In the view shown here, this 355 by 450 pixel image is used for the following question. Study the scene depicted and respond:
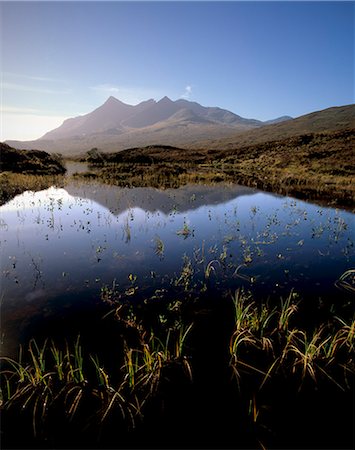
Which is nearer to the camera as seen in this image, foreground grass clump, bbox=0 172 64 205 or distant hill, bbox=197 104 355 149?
foreground grass clump, bbox=0 172 64 205

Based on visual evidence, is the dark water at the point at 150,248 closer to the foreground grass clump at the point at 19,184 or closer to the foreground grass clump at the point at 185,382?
the foreground grass clump at the point at 185,382

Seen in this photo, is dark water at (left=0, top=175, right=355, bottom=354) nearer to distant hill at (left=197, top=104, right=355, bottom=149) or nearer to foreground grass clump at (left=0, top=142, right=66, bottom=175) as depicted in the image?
foreground grass clump at (left=0, top=142, right=66, bottom=175)

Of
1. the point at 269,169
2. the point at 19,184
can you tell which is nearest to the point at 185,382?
the point at 19,184

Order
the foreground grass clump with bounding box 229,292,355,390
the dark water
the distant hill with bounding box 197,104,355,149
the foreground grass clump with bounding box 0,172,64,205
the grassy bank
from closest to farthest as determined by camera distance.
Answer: the foreground grass clump with bounding box 229,292,355,390, the dark water, the foreground grass clump with bounding box 0,172,64,205, the grassy bank, the distant hill with bounding box 197,104,355,149

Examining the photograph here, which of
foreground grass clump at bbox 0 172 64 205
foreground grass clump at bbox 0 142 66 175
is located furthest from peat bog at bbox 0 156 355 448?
foreground grass clump at bbox 0 142 66 175

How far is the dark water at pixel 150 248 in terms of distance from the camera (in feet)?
29.7

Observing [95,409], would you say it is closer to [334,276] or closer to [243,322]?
[243,322]

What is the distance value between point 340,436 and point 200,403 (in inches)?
96.3

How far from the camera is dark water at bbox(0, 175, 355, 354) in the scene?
9055mm

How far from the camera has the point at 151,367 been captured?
578 cm

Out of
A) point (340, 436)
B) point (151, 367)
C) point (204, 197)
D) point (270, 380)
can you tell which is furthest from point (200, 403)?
point (204, 197)

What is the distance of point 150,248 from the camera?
12.5 m

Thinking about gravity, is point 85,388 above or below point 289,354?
above

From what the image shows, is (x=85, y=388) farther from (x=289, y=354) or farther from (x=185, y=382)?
(x=289, y=354)
